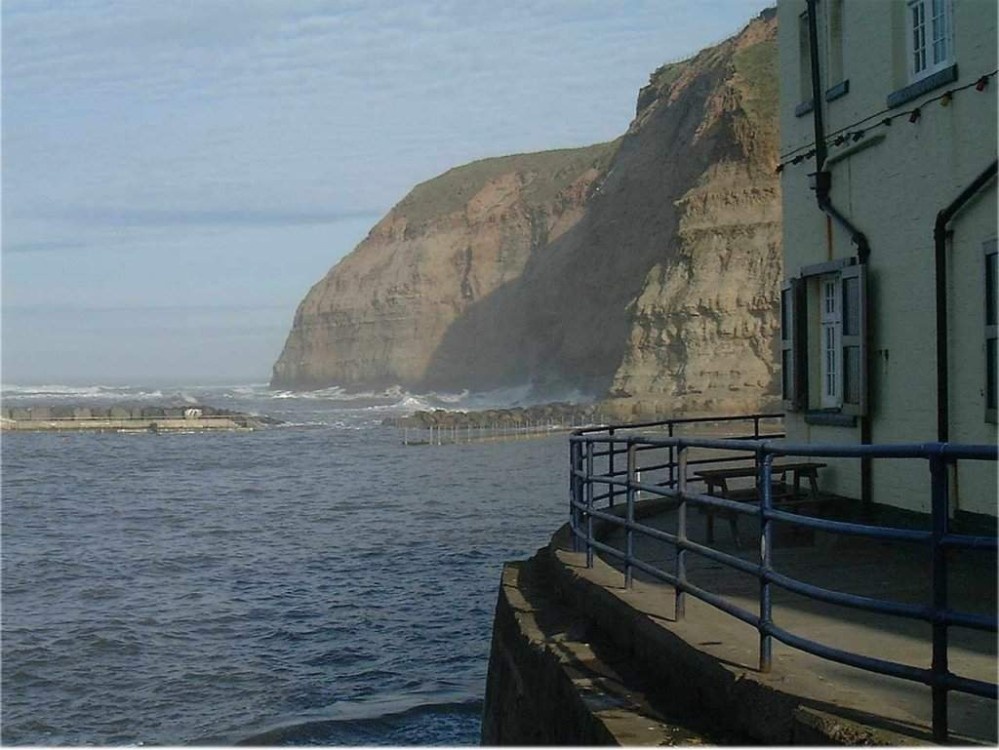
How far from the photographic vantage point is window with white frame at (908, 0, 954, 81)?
10234 mm

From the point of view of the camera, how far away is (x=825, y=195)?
1242cm

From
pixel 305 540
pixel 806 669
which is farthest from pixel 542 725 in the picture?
pixel 305 540

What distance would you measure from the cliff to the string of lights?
149ft

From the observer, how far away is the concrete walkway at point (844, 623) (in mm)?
5121

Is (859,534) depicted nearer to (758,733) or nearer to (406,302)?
(758,733)

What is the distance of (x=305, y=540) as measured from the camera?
77.4 ft

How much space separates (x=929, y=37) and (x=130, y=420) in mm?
69695

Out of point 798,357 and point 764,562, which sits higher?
point 798,357

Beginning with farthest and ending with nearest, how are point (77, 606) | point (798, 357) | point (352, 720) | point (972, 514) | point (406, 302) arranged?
point (406, 302) → point (77, 606) → point (798, 357) → point (352, 720) → point (972, 514)

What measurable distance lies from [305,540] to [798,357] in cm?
1266

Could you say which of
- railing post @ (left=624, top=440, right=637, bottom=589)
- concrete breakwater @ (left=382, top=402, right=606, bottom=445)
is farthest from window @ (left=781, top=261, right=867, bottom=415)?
concrete breakwater @ (left=382, top=402, right=606, bottom=445)

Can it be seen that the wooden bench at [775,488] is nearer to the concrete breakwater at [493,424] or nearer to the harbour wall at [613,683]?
the harbour wall at [613,683]

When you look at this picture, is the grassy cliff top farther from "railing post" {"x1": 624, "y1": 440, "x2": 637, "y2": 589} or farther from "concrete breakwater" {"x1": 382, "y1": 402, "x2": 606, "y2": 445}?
"railing post" {"x1": 624, "y1": 440, "x2": 637, "y2": 589}

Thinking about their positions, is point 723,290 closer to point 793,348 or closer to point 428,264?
point 793,348
